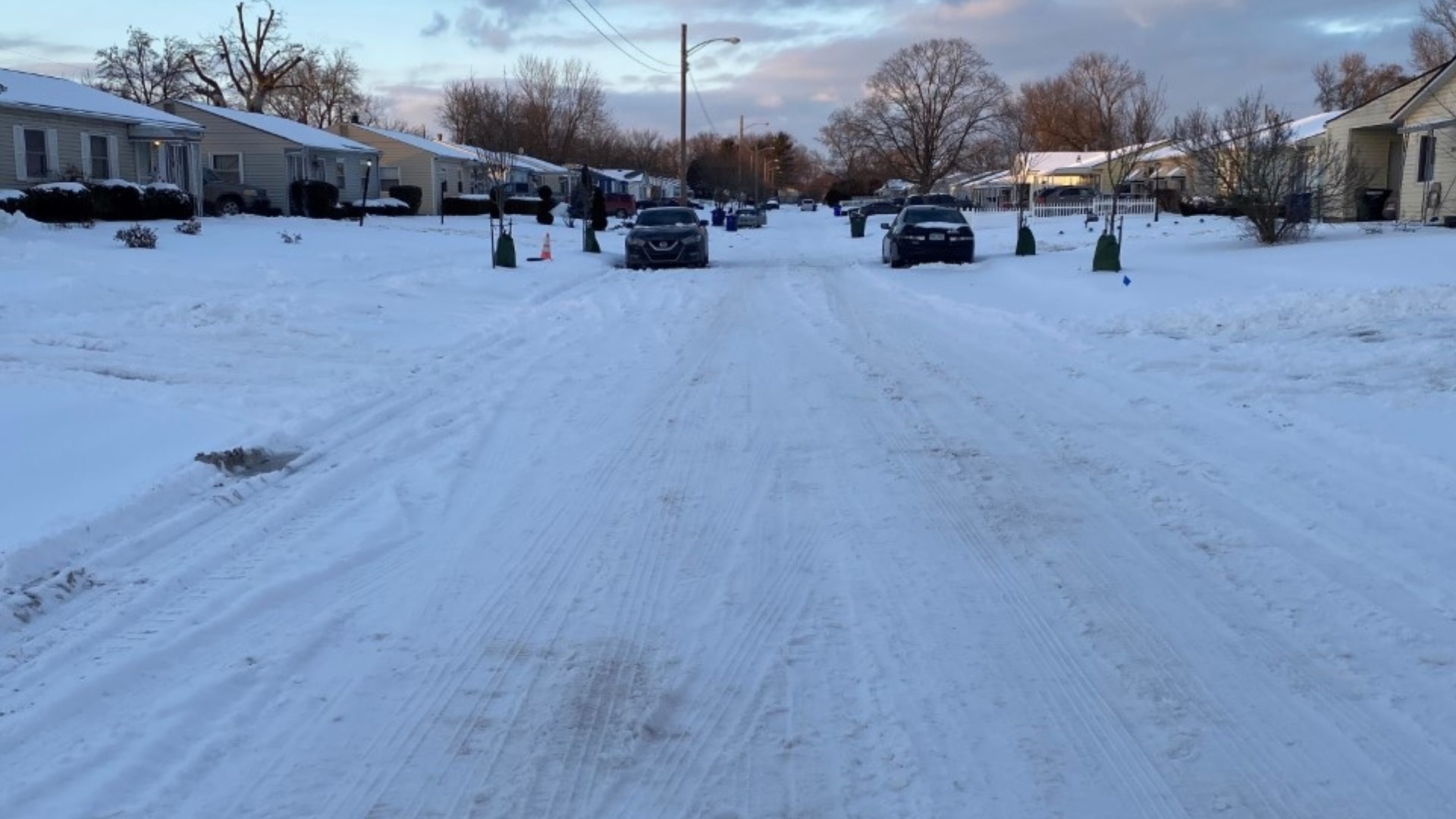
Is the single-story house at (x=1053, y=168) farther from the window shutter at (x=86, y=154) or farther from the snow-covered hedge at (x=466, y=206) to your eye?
the window shutter at (x=86, y=154)

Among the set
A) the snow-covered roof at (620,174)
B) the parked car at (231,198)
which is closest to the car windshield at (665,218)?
the parked car at (231,198)

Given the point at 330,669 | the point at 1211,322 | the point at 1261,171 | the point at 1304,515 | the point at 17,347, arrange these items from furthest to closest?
1. the point at 1261,171
2. the point at 1211,322
3. the point at 17,347
4. the point at 1304,515
5. the point at 330,669

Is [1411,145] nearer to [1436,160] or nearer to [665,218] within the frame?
[1436,160]

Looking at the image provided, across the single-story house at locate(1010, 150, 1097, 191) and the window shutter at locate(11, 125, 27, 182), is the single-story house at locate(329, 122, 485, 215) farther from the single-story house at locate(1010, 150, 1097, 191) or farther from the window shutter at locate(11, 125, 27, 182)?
the single-story house at locate(1010, 150, 1097, 191)

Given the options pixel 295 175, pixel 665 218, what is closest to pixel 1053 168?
pixel 295 175

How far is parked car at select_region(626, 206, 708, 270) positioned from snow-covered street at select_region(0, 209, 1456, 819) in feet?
48.1

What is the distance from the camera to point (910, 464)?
8.23 meters

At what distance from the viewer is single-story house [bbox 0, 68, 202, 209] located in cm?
3128

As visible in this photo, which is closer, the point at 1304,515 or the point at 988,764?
the point at 988,764

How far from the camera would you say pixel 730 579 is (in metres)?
5.95

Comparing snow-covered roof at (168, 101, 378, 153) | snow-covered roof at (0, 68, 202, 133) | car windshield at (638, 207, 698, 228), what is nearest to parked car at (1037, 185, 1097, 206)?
snow-covered roof at (168, 101, 378, 153)

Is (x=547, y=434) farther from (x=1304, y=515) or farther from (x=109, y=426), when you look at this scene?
(x=1304, y=515)

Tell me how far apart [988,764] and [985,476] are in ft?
13.1

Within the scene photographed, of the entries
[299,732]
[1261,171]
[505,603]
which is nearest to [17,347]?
[505,603]
